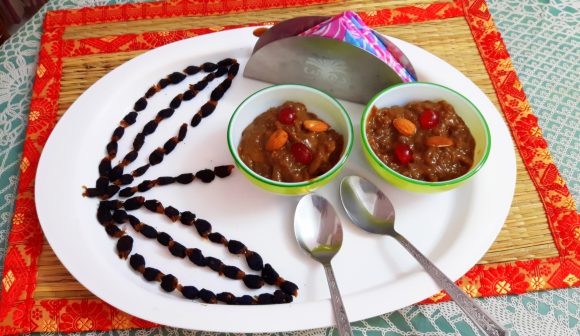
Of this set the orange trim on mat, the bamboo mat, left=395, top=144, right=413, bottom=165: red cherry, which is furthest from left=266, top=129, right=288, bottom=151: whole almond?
the orange trim on mat

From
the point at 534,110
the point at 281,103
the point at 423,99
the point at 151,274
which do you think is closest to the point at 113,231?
the point at 151,274

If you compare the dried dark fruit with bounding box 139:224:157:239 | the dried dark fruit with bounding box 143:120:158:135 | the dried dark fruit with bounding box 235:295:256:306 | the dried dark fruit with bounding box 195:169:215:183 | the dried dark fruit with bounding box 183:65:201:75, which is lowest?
the dried dark fruit with bounding box 235:295:256:306

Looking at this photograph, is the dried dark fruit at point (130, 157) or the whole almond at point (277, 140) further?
the dried dark fruit at point (130, 157)

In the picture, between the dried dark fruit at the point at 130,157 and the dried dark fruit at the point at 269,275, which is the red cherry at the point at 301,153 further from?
the dried dark fruit at the point at 130,157

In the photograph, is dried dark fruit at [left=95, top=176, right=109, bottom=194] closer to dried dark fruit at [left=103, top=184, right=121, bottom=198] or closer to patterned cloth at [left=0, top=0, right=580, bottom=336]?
dried dark fruit at [left=103, top=184, right=121, bottom=198]

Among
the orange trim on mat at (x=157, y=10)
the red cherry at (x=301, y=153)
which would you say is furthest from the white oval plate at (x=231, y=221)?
the orange trim on mat at (x=157, y=10)

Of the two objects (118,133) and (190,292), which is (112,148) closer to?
(118,133)
